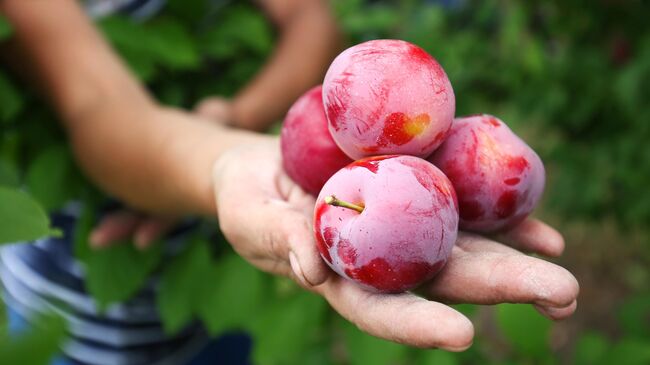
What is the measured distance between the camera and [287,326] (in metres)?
0.98

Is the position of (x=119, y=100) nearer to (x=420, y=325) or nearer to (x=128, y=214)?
(x=128, y=214)

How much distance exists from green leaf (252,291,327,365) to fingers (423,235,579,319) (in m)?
0.34

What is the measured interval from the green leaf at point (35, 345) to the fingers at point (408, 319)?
0.28 metres

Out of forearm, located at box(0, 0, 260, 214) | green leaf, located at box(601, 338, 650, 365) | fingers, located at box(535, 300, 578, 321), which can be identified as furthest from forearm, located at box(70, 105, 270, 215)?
green leaf, located at box(601, 338, 650, 365)

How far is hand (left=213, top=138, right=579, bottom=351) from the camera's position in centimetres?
56

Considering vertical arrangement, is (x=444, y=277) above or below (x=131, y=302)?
above

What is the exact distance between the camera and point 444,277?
668 mm

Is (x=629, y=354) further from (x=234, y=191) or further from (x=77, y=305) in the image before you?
(x=77, y=305)

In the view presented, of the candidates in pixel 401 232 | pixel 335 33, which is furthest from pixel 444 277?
pixel 335 33

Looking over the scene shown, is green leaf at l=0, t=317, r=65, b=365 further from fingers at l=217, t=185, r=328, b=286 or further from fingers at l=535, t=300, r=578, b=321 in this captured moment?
fingers at l=535, t=300, r=578, b=321

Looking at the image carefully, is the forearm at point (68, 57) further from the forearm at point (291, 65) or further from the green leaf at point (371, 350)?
the green leaf at point (371, 350)

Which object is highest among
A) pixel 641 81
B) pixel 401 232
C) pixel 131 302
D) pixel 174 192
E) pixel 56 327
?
pixel 56 327

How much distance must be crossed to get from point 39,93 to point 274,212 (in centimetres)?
61

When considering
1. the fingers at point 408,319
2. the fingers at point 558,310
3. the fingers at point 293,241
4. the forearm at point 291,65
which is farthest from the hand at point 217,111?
the fingers at point 558,310
